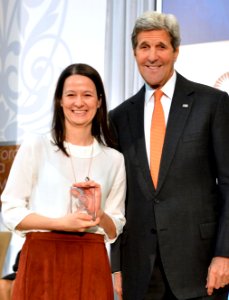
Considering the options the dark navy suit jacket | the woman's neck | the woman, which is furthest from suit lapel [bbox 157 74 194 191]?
the woman's neck

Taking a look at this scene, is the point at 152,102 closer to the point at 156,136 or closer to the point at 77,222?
the point at 156,136

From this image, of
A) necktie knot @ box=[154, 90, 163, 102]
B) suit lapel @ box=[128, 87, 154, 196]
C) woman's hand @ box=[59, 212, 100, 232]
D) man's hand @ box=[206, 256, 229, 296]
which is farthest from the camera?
necktie knot @ box=[154, 90, 163, 102]

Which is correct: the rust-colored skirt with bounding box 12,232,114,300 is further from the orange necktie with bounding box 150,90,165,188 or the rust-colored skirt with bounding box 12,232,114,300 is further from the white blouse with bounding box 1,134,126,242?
the orange necktie with bounding box 150,90,165,188

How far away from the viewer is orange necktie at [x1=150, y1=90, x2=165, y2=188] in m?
2.28

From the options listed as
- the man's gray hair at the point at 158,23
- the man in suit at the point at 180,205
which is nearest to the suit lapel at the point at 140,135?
the man in suit at the point at 180,205

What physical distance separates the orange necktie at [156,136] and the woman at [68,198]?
137 mm

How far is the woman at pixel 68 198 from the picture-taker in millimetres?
1918

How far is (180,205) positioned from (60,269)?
1.84 ft

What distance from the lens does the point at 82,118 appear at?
2.13 metres

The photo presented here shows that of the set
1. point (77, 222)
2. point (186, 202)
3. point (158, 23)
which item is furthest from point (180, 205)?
point (158, 23)

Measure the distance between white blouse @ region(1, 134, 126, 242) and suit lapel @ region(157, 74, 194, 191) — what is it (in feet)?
0.73

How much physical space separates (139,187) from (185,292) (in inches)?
17.4

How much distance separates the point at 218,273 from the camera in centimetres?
214

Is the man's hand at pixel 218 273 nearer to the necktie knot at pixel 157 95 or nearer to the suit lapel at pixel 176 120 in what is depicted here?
the suit lapel at pixel 176 120
